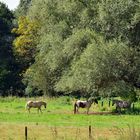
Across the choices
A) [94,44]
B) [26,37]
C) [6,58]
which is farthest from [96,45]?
[6,58]

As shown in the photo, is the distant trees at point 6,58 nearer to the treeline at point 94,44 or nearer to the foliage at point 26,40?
the foliage at point 26,40

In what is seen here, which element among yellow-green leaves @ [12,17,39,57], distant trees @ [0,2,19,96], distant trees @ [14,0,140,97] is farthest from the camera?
yellow-green leaves @ [12,17,39,57]

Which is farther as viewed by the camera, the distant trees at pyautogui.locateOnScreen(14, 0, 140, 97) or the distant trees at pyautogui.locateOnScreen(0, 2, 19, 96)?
the distant trees at pyautogui.locateOnScreen(0, 2, 19, 96)

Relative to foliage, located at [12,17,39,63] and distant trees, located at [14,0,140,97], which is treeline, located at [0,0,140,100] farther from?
foliage, located at [12,17,39,63]

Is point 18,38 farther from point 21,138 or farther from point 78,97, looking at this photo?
point 21,138

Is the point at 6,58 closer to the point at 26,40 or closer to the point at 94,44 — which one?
the point at 26,40

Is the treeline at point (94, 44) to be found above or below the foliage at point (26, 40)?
below

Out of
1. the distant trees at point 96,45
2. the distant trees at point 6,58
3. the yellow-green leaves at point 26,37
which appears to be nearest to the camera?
the distant trees at point 96,45

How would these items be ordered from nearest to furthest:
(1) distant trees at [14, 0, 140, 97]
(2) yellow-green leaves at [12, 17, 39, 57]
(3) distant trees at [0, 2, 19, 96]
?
(1) distant trees at [14, 0, 140, 97], (3) distant trees at [0, 2, 19, 96], (2) yellow-green leaves at [12, 17, 39, 57]

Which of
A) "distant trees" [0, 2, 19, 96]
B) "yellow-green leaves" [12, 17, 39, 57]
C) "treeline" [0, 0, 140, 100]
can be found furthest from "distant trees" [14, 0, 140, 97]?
"yellow-green leaves" [12, 17, 39, 57]

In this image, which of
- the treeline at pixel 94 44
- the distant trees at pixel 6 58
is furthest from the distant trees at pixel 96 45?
the distant trees at pixel 6 58

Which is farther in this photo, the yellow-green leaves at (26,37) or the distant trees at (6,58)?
the yellow-green leaves at (26,37)

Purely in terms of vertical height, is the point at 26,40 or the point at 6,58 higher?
the point at 26,40

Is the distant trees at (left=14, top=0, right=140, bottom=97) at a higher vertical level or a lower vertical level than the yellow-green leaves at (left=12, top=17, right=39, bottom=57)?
lower
